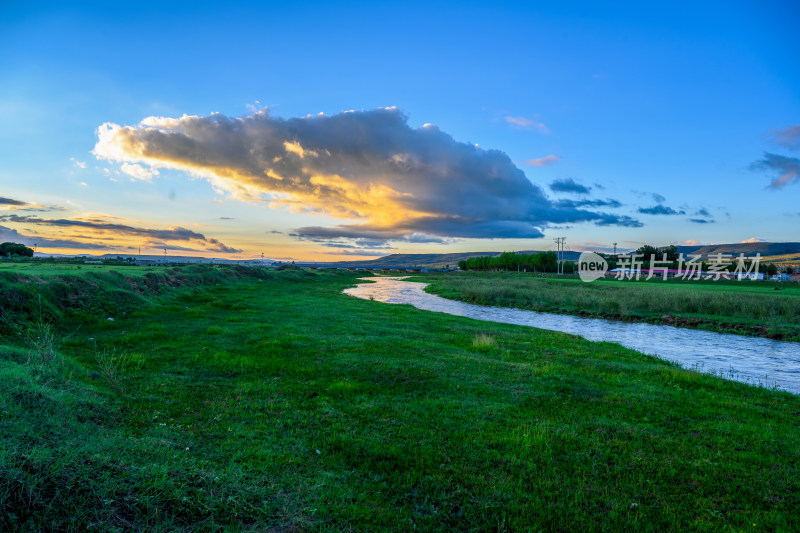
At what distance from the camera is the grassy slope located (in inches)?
211

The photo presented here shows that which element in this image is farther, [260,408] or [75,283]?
[75,283]

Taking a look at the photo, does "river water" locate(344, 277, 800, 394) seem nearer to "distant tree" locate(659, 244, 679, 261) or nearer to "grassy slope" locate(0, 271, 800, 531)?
"grassy slope" locate(0, 271, 800, 531)

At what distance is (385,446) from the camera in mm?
8156

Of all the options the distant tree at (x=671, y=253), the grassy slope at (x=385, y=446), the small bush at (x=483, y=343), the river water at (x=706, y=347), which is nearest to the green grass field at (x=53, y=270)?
the grassy slope at (x=385, y=446)

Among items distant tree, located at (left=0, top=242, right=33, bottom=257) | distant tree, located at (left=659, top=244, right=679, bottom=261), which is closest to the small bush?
distant tree, located at (left=0, top=242, right=33, bottom=257)

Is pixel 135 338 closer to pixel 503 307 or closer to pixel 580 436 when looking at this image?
pixel 580 436

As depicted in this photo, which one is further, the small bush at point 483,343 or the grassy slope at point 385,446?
the small bush at point 483,343

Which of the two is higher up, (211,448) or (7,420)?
(7,420)

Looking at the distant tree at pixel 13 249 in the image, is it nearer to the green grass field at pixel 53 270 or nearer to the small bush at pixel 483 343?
the green grass field at pixel 53 270

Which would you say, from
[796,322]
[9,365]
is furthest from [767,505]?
[796,322]

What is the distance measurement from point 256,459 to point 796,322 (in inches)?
1741

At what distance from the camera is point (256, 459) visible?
7.28 metres

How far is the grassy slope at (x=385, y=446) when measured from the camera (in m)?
5.35

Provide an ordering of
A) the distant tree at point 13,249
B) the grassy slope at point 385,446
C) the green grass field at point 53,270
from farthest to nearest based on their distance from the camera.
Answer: the distant tree at point 13,249, the green grass field at point 53,270, the grassy slope at point 385,446
